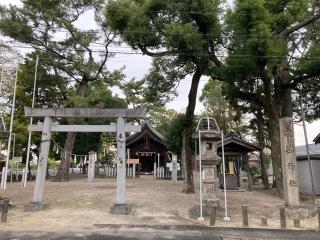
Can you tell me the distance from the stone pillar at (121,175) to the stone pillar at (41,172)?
2.74 meters

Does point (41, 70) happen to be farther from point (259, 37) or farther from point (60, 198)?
point (259, 37)

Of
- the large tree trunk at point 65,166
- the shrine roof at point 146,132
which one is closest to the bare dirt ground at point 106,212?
the large tree trunk at point 65,166

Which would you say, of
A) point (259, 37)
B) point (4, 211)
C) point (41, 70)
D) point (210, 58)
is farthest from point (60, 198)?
point (41, 70)

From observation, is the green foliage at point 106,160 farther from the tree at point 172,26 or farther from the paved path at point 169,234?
the paved path at point 169,234

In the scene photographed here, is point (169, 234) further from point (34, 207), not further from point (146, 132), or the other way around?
point (146, 132)

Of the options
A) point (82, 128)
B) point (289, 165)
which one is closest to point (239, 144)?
point (289, 165)

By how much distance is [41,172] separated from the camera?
11.9 m

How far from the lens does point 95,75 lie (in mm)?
25453

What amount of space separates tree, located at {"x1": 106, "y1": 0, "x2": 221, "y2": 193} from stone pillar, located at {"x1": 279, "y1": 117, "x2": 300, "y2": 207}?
5.01m

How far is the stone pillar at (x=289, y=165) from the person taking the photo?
37.2 ft

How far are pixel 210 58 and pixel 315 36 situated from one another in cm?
594

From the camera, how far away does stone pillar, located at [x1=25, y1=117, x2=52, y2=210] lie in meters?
11.5

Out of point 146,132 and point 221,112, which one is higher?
point 221,112

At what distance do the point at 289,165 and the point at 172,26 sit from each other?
7.20 meters
